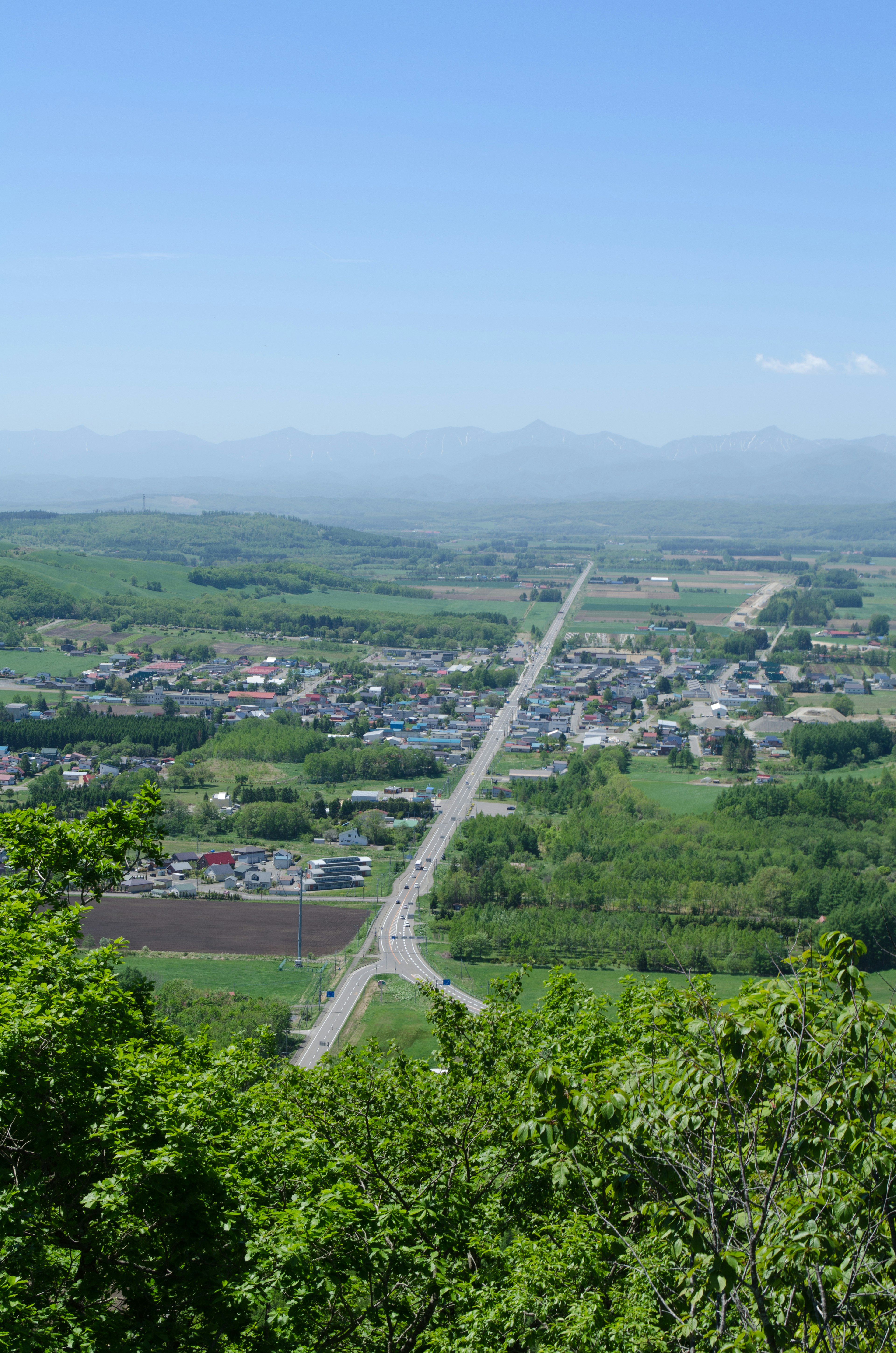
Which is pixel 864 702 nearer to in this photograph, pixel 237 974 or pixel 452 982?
pixel 452 982

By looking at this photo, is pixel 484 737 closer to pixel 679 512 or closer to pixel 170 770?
pixel 170 770

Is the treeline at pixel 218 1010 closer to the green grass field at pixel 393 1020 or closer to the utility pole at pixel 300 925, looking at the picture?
the green grass field at pixel 393 1020

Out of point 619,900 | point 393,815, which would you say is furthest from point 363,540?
point 619,900

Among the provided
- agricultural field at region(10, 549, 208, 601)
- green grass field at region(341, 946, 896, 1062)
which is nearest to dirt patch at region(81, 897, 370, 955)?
green grass field at region(341, 946, 896, 1062)

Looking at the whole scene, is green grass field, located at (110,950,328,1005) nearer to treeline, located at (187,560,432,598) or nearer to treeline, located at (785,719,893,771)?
treeline, located at (785,719,893,771)

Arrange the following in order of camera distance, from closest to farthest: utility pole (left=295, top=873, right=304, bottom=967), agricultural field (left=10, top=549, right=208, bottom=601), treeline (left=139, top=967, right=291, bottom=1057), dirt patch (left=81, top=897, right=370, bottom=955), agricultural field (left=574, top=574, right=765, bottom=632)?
1. treeline (left=139, top=967, right=291, bottom=1057)
2. utility pole (left=295, top=873, right=304, bottom=967)
3. dirt patch (left=81, top=897, right=370, bottom=955)
4. agricultural field (left=10, top=549, right=208, bottom=601)
5. agricultural field (left=574, top=574, right=765, bottom=632)

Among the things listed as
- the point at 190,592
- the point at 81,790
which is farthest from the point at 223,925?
the point at 190,592
